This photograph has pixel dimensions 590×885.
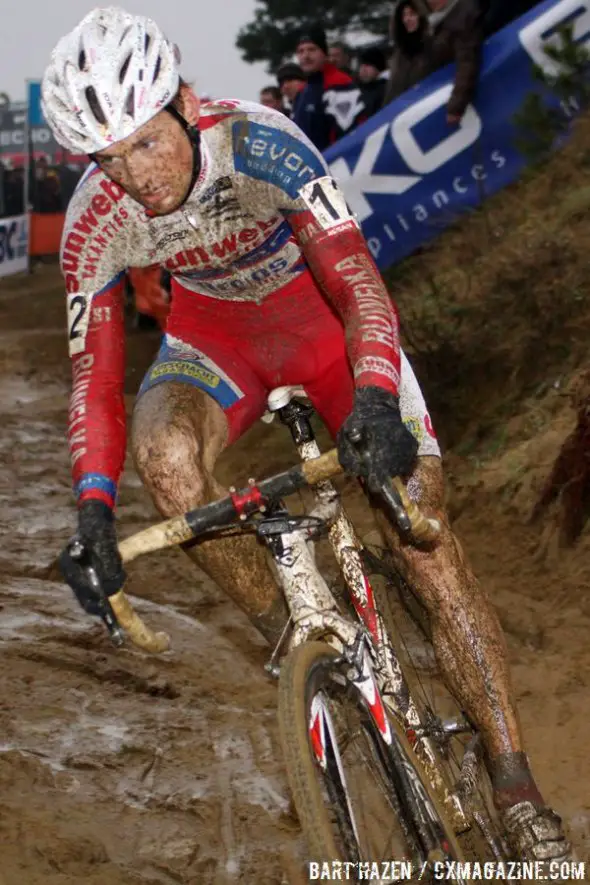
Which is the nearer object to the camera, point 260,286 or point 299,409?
point 299,409

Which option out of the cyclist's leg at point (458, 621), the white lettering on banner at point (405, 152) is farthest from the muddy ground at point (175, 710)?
the white lettering on banner at point (405, 152)

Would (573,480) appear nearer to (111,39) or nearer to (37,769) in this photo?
(37,769)

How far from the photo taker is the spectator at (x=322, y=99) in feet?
35.6

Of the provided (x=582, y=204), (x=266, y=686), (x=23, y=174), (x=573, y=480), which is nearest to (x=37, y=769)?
(x=266, y=686)

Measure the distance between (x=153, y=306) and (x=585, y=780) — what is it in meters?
8.66

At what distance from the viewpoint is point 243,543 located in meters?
3.63

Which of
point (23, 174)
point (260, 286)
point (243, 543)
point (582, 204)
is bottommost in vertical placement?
point (243, 543)

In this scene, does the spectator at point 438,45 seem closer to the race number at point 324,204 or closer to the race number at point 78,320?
the race number at point 324,204

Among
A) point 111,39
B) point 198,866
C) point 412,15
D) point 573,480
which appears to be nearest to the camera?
point 111,39

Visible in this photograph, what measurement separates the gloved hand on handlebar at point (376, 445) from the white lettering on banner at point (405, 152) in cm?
676

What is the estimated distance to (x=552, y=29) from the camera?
29.3 ft

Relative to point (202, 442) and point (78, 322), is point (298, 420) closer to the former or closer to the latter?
point (202, 442)

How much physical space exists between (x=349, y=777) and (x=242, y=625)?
9.85 feet

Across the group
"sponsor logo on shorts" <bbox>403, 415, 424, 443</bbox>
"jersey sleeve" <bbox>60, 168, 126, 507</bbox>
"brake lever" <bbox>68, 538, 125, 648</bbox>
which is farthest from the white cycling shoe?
"jersey sleeve" <bbox>60, 168, 126, 507</bbox>
